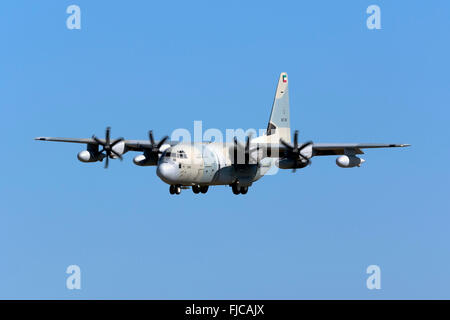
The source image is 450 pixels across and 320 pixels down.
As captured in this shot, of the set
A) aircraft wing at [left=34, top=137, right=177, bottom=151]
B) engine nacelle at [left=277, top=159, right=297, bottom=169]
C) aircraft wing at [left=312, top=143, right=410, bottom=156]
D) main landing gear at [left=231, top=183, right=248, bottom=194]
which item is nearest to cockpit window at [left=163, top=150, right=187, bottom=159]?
aircraft wing at [left=34, top=137, right=177, bottom=151]

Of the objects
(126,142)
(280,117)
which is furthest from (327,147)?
(126,142)

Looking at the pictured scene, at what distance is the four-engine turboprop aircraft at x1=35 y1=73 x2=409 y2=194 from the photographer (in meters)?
52.0

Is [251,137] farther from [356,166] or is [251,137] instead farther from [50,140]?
[50,140]

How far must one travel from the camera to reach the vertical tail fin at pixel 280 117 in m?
61.5

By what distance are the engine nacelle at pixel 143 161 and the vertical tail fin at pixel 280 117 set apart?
907cm

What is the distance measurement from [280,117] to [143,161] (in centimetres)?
1112

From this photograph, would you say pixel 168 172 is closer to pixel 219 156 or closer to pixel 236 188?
pixel 219 156

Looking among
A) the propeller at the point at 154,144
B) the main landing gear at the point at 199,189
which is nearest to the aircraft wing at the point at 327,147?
the main landing gear at the point at 199,189

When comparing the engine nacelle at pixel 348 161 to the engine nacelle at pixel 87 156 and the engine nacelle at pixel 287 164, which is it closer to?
the engine nacelle at pixel 287 164

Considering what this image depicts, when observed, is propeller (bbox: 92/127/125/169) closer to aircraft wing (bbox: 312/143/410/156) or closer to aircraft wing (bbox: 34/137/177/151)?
aircraft wing (bbox: 34/137/177/151)

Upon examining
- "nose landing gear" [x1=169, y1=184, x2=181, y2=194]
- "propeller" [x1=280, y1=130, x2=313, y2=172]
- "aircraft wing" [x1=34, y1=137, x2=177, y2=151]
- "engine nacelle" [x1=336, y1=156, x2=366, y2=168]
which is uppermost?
"aircraft wing" [x1=34, y1=137, x2=177, y2=151]

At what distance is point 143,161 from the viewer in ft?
184
